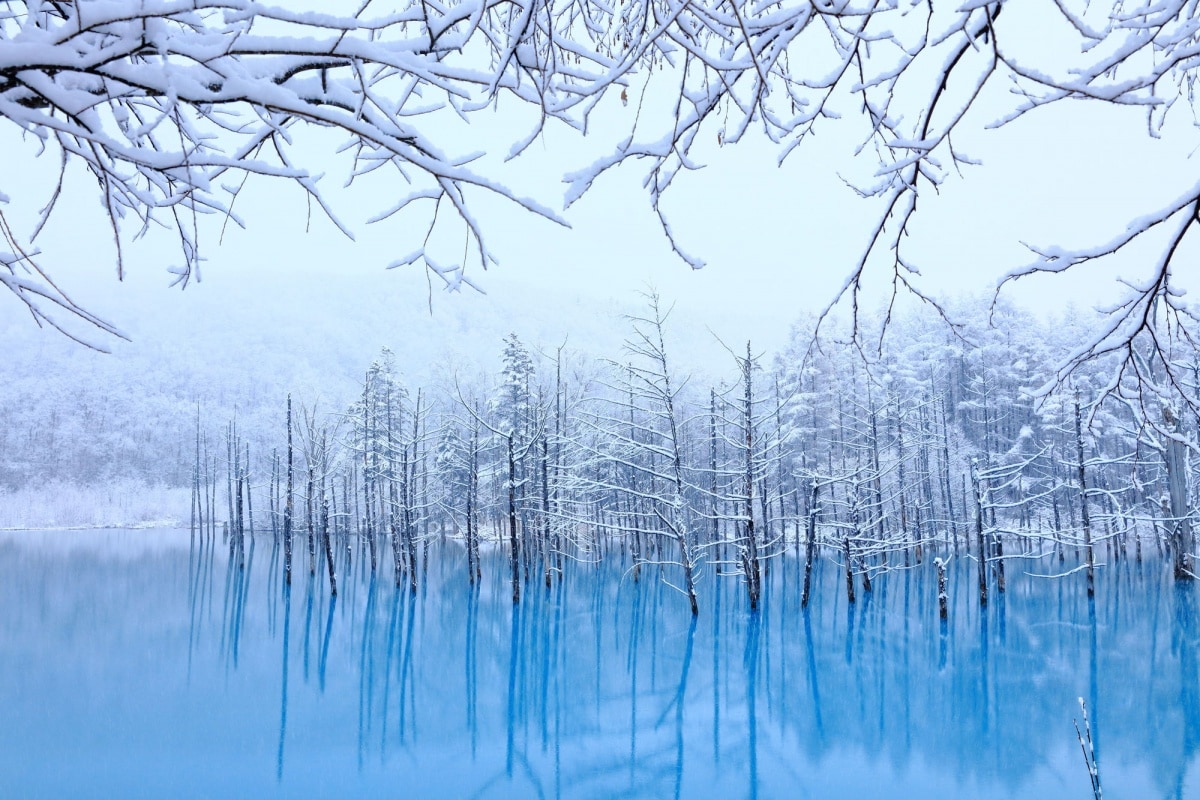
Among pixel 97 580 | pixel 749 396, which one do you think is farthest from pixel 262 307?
pixel 749 396

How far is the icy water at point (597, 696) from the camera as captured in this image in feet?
29.0

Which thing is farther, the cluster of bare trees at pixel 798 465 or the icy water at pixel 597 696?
the cluster of bare trees at pixel 798 465

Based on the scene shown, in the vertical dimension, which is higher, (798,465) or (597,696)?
(798,465)

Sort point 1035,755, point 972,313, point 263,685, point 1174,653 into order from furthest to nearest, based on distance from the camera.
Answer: point 972,313 → point 1174,653 → point 263,685 → point 1035,755

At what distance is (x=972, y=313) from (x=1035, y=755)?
38.6 m

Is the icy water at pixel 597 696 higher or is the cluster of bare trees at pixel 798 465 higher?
the cluster of bare trees at pixel 798 465

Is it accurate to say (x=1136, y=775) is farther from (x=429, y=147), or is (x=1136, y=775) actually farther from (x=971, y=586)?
(x=971, y=586)

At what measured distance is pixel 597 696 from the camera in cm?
1250

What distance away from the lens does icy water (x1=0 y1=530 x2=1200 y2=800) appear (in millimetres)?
8844

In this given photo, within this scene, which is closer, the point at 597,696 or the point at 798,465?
the point at 597,696

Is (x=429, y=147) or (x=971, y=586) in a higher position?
(x=429, y=147)

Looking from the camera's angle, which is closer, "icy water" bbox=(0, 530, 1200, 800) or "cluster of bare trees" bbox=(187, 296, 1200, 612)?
"icy water" bbox=(0, 530, 1200, 800)

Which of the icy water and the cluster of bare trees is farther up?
the cluster of bare trees

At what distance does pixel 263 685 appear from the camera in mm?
13250
